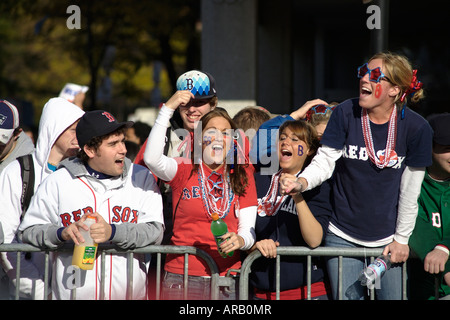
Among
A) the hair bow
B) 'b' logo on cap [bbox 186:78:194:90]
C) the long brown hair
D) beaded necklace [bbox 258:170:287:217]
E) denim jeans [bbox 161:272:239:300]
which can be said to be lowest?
denim jeans [bbox 161:272:239:300]

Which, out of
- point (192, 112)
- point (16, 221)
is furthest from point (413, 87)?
point (16, 221)

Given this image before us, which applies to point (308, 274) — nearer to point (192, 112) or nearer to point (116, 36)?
point (192, 112)

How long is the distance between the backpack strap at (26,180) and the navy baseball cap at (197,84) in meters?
1.27

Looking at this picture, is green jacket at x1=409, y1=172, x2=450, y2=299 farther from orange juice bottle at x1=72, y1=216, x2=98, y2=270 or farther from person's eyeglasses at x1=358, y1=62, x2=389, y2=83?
orange juice bottle at x1=72, y1=216, x2=98, y2=270

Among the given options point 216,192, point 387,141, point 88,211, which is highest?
point 387,141

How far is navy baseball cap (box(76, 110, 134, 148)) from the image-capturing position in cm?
405

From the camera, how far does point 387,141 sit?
3928 millimetres

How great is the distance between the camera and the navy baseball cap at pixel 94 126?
4055 mm

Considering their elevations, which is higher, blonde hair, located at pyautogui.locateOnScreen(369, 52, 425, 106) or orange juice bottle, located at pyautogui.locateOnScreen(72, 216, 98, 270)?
blonde hair, located at pyautogui.locateOnScreen(369, 52, 425, 106)

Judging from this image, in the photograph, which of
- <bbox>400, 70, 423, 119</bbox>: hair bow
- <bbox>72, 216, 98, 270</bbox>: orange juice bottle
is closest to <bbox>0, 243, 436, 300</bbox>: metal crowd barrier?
<bbox>72, 216, 98, 270</bbox>: orange juice bottle

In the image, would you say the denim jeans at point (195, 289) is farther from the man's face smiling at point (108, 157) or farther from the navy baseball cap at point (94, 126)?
the navy baseball cap at point (94, 126)

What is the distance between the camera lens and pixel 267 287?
4117 mm

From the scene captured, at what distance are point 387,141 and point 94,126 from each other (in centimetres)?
198

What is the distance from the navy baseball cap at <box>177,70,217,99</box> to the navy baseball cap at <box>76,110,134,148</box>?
65cm
